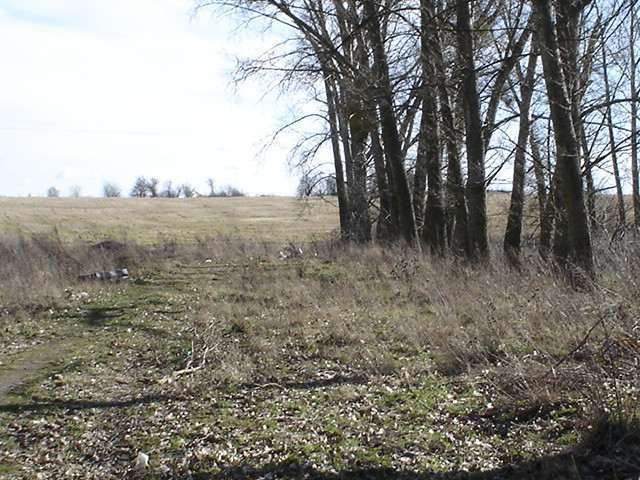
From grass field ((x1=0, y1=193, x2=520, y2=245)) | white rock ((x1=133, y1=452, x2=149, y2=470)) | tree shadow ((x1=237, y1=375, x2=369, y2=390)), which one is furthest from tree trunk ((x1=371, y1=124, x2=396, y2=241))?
grass field ((x1=0, y1=193, x2=520, y2=245))

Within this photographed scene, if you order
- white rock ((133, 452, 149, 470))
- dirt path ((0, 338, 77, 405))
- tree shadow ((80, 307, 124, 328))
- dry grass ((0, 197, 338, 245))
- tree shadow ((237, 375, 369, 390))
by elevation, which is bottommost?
tree shadow ((237, 375, 369, 390))

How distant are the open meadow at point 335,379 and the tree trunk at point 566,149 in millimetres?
543

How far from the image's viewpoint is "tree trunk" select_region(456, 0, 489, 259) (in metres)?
13.2

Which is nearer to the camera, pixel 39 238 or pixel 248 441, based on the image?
pixel 248 441

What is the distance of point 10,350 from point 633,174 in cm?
1780

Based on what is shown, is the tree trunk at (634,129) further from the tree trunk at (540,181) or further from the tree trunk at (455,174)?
the tree trunk at (455,174)

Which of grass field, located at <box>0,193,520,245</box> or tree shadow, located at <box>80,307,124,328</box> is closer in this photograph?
tree shadow, located at <box>80,307,124,328</box>

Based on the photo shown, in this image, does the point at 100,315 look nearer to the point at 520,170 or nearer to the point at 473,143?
the point at 473,143

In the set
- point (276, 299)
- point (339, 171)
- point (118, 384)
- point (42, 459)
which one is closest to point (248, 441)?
point (42, 459)

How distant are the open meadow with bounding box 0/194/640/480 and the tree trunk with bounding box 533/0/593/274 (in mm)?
543

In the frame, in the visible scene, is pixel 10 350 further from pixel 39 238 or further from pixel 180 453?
pixel 39 238

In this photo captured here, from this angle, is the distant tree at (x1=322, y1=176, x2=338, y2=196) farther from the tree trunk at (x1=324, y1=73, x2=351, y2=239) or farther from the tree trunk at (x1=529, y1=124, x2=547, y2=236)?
the tree trunk at (x1=529, y1=124, x2=547, y2=236)

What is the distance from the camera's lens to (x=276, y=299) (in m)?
12.2

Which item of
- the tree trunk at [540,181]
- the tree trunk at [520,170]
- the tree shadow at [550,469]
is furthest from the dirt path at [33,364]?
the tree trunk at [540,181]
